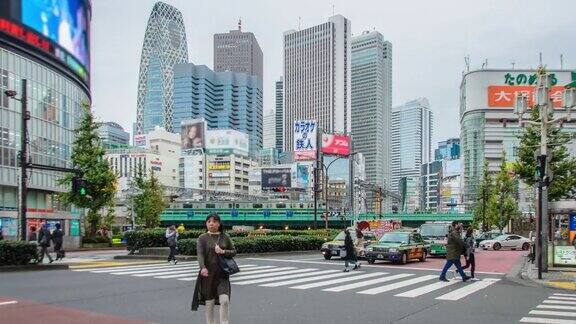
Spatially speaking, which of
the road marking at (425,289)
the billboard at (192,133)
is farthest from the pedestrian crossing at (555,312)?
the billboard at (192,133)

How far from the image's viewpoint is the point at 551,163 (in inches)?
1431

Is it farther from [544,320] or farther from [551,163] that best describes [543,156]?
[551,163]

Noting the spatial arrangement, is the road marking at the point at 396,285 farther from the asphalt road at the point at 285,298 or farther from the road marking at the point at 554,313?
the road marking at the point at 554,313

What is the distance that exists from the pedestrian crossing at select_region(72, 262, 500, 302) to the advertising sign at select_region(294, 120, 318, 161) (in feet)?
387

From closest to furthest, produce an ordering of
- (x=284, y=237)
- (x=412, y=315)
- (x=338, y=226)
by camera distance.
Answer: (x=412, y=315) < (x=284, y=237) < (x=338, y=226)

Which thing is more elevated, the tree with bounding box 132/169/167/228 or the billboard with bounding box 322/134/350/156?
the billboard with bounding box 322/134/350/156

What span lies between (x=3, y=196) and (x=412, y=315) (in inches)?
2107

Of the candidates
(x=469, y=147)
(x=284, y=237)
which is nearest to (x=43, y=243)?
(x=284, y=237)

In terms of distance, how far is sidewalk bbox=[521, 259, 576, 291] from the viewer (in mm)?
16953

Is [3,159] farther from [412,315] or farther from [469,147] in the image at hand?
[469,147]

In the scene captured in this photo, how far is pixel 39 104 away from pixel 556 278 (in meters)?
55.0

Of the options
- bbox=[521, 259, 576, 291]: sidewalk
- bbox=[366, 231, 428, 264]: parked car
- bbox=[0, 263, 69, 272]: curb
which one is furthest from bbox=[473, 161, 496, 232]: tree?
bbox=[0, 263, 69, 272]: curb

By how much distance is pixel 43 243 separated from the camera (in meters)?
24.4

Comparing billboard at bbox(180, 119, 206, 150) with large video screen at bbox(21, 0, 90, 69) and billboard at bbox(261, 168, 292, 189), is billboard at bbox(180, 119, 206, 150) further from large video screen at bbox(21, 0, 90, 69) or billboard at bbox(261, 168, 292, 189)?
large video screen at bbox(21, 0, 90, 69)
